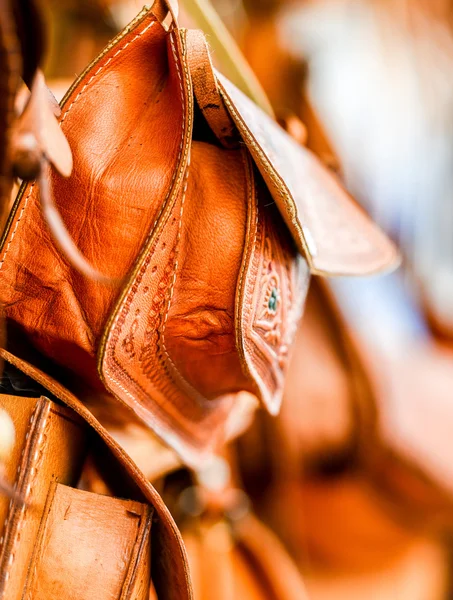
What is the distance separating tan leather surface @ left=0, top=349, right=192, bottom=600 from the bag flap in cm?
19

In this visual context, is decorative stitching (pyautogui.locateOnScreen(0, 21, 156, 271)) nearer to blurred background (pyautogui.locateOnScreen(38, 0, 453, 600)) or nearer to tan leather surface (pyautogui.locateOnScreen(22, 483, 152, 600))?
tan leather surface (pyautogui.locateOnScreen(22, 483, 152, 600))

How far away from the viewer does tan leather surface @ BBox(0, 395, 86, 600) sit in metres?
0.36

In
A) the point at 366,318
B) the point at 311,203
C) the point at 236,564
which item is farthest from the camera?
the point at 366,318

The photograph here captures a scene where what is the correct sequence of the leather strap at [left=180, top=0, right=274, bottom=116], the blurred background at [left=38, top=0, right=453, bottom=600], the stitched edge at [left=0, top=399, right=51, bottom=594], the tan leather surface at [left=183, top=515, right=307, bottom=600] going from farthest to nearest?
the blurred background at [left=38, top=0, right=453, bottom=600] → the tan leather surface at [left=183, top=515, right=307, bottom=600] → the leather strap at [left=180, top=0, right=274, bottom=116] → the stitched edge at [left=0, top=399, right=51, bottom=594]

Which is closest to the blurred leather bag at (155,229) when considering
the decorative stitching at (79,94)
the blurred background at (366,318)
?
the decorative stitching at (79,94)

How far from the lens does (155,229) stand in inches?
15.0

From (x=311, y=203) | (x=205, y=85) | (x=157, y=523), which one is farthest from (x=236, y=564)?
(x=205, y=85)

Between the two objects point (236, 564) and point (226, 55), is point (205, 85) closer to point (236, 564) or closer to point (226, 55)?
point (226, 55)

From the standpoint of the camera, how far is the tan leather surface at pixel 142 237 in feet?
1.28

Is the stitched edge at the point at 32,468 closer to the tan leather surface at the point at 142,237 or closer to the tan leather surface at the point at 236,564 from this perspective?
the tan leather surface at the point at 142,237

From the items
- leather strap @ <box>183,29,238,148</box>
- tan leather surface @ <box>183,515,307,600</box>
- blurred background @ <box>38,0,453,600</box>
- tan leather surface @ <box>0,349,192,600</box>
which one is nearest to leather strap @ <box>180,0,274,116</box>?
blurred background @ <box>38,0,453,600</box>

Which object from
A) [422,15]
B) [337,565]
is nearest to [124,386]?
[337,565]

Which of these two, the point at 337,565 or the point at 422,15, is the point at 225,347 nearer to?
the point at 337,565

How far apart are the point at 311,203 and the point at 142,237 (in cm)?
16
